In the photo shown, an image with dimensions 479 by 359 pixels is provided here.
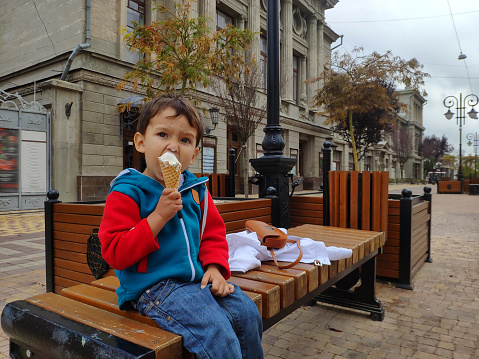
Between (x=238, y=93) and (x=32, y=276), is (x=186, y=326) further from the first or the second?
(x=238, y=93)

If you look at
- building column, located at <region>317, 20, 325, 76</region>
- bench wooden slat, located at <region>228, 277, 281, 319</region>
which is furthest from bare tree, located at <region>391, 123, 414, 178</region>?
bench wooden slat, located at <region>228, 277, 281, 319</region>

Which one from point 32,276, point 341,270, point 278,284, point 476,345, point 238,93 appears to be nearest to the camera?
point 278,284

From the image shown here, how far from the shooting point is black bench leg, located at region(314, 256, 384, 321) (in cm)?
347

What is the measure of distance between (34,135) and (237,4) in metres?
13.1

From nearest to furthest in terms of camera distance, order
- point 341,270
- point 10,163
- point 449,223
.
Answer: point 341,270 < point 449,223 < point 10,163

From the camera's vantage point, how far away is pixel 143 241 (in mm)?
1363

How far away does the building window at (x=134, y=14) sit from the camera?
15011 mm

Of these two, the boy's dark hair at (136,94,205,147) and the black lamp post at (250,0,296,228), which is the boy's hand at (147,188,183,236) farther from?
the black lamp post at (250,0,296,228)

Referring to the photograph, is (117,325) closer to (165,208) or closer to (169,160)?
(165,208)

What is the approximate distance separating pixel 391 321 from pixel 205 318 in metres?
2.66

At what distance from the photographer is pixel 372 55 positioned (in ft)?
73.2

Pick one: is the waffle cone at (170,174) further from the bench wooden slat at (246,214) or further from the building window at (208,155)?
the building window at (208,155)

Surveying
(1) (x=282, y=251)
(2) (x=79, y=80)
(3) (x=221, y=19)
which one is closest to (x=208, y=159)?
(2) (x=79, y=80)

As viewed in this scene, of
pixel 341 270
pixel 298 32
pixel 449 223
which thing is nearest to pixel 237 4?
pixel 298 32
